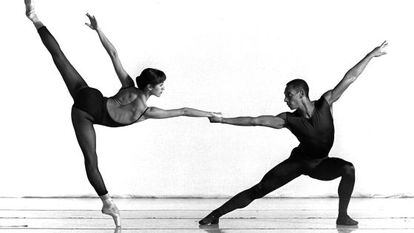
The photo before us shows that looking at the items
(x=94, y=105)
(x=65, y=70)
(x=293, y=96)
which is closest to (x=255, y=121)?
(x=293, y=96)

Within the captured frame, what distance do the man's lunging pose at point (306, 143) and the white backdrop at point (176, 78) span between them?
2.03 m

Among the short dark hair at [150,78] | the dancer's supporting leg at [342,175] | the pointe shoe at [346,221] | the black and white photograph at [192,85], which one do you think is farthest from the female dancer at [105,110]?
the black and white photograph at [192,85]

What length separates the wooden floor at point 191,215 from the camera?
501cm

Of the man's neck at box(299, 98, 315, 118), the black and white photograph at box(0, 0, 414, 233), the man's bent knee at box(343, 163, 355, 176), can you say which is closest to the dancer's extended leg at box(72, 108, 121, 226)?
the man's neck at box(299, 98, 315, 118)

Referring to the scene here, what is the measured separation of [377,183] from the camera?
7.40m

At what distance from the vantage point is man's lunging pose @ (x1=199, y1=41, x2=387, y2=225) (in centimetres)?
516

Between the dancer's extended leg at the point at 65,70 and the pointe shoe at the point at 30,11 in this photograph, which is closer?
the dancer's extended leg at the point at 65,70

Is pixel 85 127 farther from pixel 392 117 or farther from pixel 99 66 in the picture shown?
pixel 392 117

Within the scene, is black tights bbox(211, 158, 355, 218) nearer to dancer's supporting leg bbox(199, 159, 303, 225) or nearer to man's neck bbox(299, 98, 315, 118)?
dancer's supporting leg bbox(199, 159, 303, 225)

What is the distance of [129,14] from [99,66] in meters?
0.52

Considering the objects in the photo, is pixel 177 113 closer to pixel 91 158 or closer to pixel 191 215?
pixel 91 158

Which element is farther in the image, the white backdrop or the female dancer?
the white backdrop

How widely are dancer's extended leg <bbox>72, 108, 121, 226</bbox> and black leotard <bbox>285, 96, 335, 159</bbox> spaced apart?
3.92 feet

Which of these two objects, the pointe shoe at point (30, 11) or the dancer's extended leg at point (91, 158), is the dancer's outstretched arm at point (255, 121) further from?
the pointe shoe at point (30, 11)
